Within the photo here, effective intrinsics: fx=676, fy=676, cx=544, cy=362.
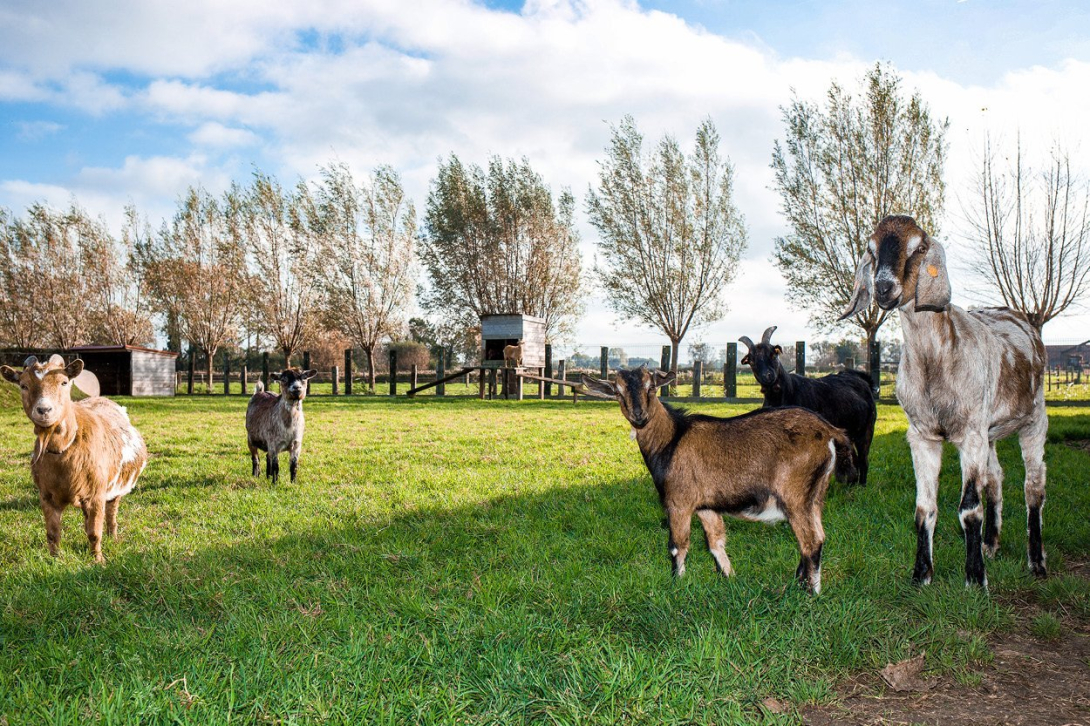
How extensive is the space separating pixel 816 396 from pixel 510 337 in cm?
1789

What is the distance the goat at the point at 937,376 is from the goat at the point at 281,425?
7074mm

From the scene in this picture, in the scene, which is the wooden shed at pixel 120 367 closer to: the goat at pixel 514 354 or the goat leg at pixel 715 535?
the goat at pixel 514 354

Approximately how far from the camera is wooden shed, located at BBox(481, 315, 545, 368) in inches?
1003

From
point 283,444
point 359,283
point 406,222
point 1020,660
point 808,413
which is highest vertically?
point 406,222

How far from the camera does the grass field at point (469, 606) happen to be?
317 centimetres

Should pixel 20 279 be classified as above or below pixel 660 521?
above

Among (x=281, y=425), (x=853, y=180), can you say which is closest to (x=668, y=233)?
(x=853, y=180)

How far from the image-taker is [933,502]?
189 inches

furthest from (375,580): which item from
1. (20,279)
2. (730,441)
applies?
(20,279)

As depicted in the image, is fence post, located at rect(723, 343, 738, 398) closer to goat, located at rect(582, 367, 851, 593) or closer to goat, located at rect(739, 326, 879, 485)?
goat, located at rect(739, 326, 879, 485)

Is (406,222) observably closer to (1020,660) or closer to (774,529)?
(774,529)

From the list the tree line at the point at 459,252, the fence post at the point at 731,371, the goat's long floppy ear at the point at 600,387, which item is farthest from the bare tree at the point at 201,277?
the goat's long floppy ear at the point at 600,387

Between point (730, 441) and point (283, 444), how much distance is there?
6385 mm

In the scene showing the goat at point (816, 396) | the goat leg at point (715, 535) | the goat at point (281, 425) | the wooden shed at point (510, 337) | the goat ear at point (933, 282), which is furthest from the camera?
the wooden shed at point (510, 337)
